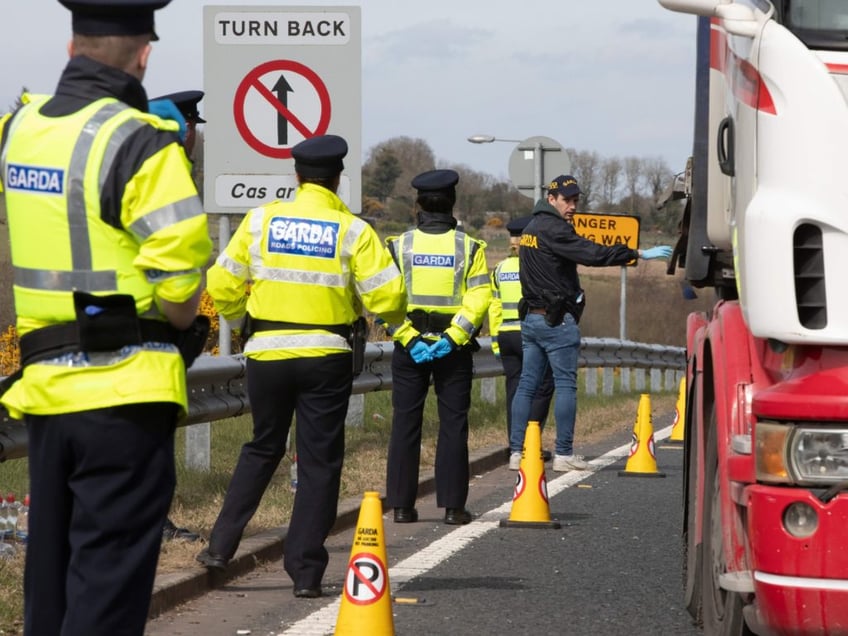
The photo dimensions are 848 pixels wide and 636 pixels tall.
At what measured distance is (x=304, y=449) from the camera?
25.3 ft

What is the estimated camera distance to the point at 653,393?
27.9 metres

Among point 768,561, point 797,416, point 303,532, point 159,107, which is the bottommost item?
point 303,532

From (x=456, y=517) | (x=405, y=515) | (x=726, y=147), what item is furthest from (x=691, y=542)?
(x=405, y=515)

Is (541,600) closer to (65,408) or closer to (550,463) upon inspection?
(65,408)

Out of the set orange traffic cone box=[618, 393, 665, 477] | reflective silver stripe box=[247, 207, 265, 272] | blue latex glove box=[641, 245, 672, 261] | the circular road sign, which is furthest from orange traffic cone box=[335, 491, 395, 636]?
the circular road sign

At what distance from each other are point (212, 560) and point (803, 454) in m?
3.75

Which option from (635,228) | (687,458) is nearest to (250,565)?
(687,458)

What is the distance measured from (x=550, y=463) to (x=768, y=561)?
9.58m

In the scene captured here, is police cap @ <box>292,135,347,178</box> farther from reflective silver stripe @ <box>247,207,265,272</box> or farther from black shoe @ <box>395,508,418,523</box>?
black shoe @ <box>395,508,418,523</box>

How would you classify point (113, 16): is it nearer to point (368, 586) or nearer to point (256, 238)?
point (368, 586)

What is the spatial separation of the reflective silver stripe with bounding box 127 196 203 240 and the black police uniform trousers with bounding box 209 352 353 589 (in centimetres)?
338

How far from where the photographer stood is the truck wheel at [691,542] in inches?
256

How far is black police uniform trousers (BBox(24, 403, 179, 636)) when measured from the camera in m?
4.29

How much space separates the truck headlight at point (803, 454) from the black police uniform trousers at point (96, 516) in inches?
62.4
